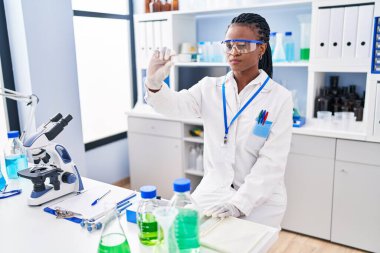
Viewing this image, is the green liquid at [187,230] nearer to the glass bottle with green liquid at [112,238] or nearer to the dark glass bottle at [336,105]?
the glass bottle with green liquid at [112,238]

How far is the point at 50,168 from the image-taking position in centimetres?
143

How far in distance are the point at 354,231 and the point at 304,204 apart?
35 centimetres

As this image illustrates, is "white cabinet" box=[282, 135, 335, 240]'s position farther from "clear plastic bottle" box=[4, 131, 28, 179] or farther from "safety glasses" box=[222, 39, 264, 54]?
"clear plastic bottle" box=[4, 131, 28, 179]

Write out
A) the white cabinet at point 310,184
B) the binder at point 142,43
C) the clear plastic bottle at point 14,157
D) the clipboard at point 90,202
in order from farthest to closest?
1. the binder at point 142,43
2. the white cabinet at point 310,184
3. the clear plastic bottle at point 14,157
4. the clipboard at point 90,202

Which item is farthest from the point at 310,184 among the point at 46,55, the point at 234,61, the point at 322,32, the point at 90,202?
the point at 46,55

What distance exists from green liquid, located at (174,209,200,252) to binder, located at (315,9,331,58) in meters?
1.78

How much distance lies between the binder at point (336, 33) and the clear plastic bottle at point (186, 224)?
5.83 feet

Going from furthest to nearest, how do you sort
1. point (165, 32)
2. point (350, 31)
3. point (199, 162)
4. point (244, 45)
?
point (165, 32) < point (199, 162) < point (350, 31) < point (244, 45)

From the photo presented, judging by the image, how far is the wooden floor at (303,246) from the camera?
232 cm

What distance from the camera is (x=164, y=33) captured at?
120 inches

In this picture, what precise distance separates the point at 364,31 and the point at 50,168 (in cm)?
199

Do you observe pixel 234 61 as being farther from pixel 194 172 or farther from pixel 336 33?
pixel 194 172

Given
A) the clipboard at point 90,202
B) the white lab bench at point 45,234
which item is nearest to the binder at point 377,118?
the white lab bench at point 45,234

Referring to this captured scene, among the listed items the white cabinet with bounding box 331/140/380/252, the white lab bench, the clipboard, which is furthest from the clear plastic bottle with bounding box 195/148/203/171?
the white lab bench
